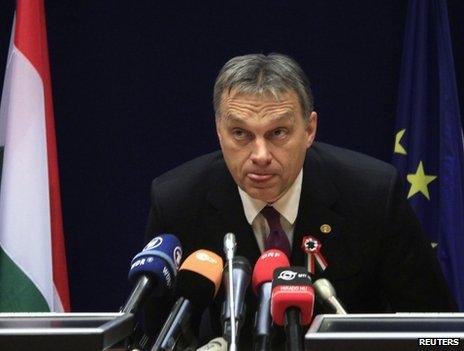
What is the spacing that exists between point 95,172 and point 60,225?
A: 2.10 feet

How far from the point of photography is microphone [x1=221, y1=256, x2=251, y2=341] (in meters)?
1.91

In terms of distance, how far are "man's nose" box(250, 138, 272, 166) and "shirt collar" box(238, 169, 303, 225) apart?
0.30 meters

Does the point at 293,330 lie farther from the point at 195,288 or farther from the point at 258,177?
the point at 258,177

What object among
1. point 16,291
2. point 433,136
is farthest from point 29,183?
point 433,136

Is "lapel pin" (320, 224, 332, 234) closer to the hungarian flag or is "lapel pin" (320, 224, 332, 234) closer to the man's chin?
the man's chin

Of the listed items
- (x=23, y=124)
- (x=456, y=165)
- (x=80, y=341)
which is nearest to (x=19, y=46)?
(x=23, y=124)

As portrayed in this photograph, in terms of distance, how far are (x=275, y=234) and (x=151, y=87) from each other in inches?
76.0

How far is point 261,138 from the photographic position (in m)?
2.82

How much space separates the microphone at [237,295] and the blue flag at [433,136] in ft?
7.11

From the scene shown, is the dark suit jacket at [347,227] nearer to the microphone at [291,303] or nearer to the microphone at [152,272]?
the microphone at [152,272]

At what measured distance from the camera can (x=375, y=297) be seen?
314 cm

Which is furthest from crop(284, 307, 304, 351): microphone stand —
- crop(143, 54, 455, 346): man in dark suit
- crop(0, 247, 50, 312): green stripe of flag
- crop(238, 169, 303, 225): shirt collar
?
crop(0, 247, 50, 312): green stripe of flag

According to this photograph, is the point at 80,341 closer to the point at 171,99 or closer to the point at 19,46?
the point at 19,46

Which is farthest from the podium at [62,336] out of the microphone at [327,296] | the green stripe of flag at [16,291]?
the green stripe of flag at [16,291]
